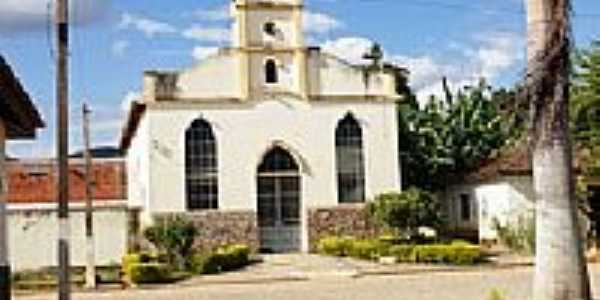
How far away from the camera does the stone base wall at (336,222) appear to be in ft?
145

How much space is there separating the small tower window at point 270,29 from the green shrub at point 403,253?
33.7 ft

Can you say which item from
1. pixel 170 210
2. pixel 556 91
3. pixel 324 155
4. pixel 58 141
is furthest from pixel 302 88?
pixel 556 91

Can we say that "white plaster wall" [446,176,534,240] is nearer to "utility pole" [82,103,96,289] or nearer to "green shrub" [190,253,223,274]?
"green shrub" [190,253,223,274]

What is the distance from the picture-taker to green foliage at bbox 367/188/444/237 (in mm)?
41219

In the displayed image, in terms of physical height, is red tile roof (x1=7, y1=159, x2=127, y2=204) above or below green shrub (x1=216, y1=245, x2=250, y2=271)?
above

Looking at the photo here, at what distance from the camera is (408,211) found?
41250 millimetres

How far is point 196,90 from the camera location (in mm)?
43219

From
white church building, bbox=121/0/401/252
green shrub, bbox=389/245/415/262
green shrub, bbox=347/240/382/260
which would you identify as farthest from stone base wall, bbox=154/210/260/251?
green shrub, bbox=389/245/415/262

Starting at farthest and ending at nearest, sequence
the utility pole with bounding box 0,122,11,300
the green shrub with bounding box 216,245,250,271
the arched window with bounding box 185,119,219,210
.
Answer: the arched window with bounding box 185,119,219,210, the green shrub with bounding box 216,245,250,271, the utility pole with bounding box 0,122,11,300

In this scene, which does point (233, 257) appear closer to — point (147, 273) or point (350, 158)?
point (147, 273)

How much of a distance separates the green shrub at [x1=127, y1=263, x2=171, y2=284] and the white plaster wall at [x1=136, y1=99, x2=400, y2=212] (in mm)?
8082

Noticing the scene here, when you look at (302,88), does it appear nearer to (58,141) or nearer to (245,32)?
(245,32)

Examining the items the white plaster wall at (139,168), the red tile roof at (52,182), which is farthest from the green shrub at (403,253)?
the red tile roof at (52,182)

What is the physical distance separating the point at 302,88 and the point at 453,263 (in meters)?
10.1
